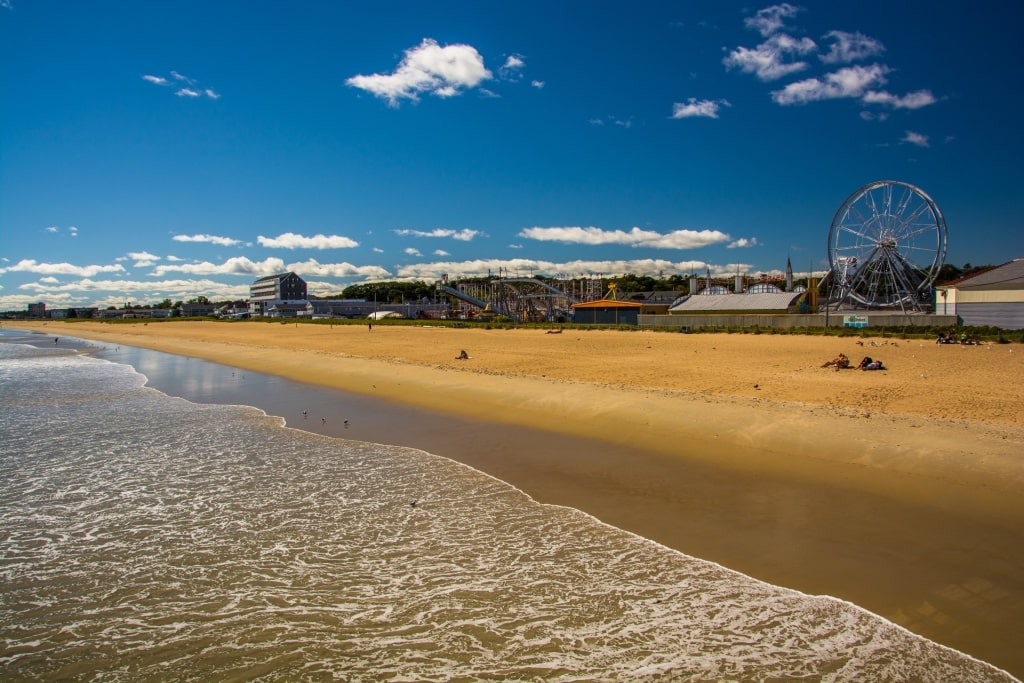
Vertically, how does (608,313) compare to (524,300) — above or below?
below

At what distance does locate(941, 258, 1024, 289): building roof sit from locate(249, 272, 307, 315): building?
148 metres

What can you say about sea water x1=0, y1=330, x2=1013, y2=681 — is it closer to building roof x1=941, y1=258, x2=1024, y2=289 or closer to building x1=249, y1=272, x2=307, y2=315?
building roof x1=941, y1=258, x2=1024, y2=289

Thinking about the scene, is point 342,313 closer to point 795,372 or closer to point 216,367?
point 216,367

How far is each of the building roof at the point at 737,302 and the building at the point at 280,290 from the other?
404 feet

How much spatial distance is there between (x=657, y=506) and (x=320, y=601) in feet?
15.3

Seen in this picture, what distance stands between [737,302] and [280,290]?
457 feet

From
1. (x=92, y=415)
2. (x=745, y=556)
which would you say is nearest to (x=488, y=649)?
(x=745, y=556)

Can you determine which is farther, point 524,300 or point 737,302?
point 524,300

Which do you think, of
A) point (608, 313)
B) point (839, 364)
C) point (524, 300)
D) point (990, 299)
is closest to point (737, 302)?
point (608, 313)

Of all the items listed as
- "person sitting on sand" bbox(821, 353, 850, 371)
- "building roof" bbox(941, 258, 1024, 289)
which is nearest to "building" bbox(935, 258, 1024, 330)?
"building roof" bbox(941, 258, 1024, 289)

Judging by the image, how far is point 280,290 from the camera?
550ft

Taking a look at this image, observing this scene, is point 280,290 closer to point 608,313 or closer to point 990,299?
point 608,313

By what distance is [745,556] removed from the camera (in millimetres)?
6605

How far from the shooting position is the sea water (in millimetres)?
4738
